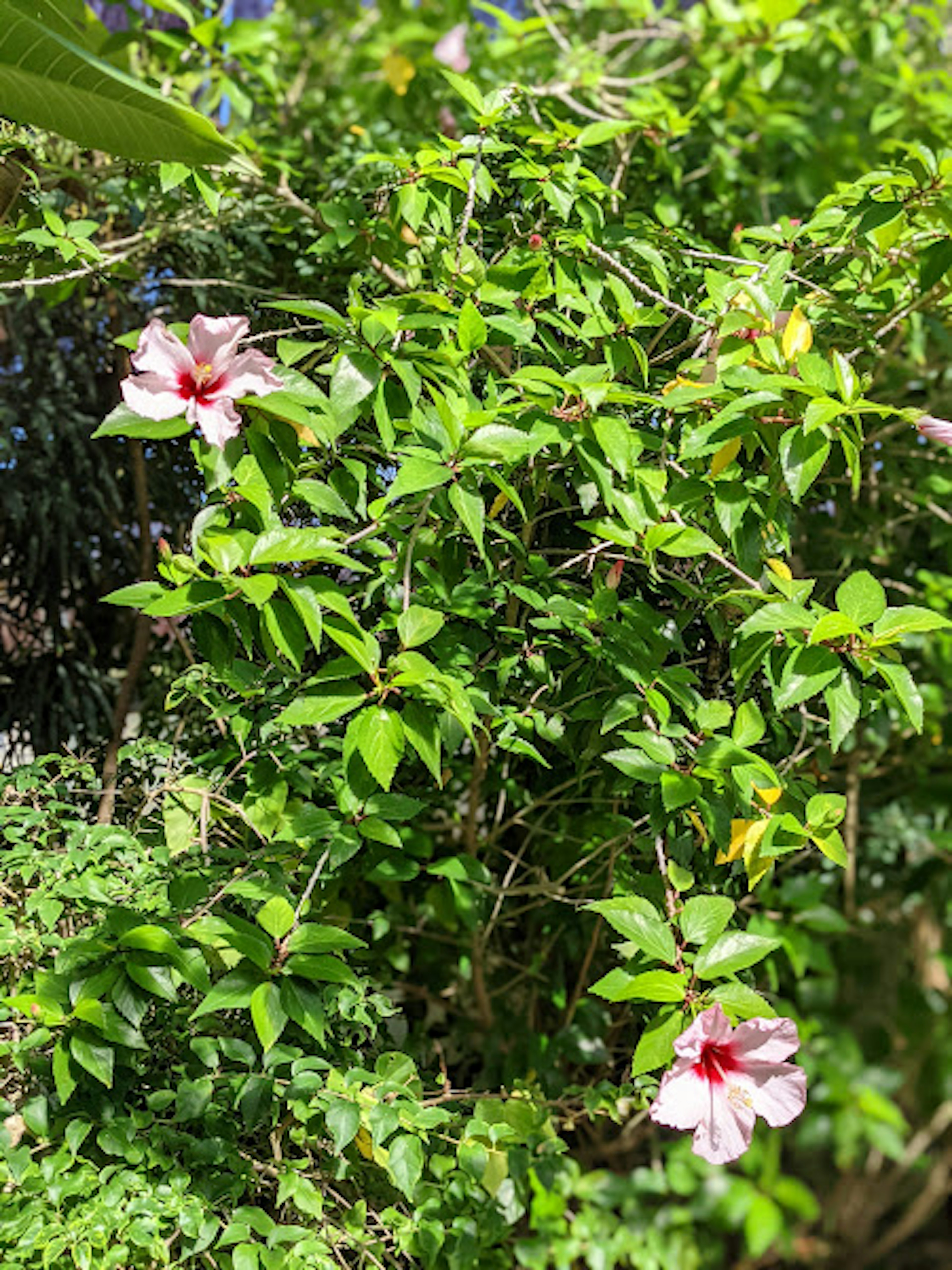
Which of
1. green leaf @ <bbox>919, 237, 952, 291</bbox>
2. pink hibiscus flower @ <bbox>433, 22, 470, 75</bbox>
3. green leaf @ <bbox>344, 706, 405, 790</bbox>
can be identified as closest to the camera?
green leaf @ <bbox>344, 706, 405, 790</bbox>

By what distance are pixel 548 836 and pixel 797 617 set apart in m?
0.82

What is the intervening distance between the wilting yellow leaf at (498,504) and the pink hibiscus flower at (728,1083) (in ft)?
1.81

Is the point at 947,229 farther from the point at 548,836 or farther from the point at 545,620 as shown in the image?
the point at 548,836

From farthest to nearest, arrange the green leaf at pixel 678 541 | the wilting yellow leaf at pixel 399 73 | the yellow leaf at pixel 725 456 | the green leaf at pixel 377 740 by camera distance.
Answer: the wilting yellow leaf at pixel 399 73 < the yellow leaf at pixel 725 456 < the green leaf at pixel 678 541 < the green leaf at pixel 377 740

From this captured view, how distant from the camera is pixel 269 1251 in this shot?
1026 mm

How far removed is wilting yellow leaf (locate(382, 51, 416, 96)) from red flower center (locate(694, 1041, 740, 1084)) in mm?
2102

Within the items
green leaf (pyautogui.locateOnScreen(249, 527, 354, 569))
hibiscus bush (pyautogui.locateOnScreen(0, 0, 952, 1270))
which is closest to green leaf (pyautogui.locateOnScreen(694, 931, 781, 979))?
hibiscus bush (pyautogui.locateOnScreen(0, 0, 952, 1270))

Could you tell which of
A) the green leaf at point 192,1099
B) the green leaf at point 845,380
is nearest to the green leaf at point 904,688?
the green leaf at point 845,380

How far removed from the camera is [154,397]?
3.25 ft

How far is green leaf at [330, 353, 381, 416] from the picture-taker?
3.48 feet

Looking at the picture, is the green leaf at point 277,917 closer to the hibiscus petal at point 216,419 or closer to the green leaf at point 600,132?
the hibiscus petal at point 216,419

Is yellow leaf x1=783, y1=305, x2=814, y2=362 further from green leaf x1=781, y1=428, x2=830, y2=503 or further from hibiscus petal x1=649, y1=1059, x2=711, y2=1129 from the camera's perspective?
hibiscus petal x1=649, y1=1059, x2=711, y2=1129

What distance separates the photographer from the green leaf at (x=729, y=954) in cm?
96

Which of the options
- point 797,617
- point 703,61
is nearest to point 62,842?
point 797,617
